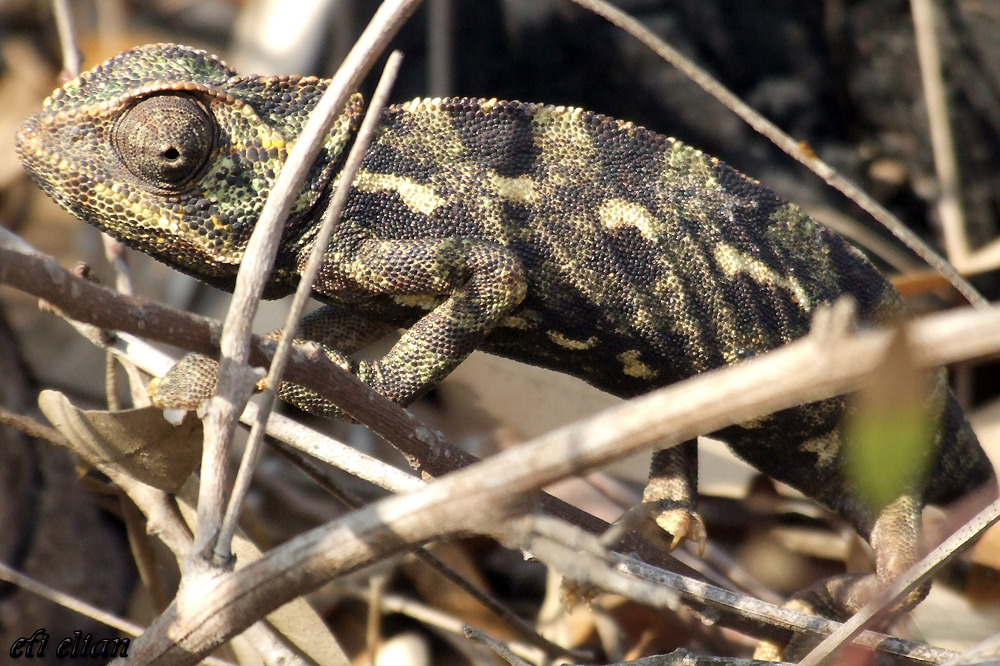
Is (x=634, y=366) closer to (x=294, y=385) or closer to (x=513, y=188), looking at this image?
(x=513, y=188)

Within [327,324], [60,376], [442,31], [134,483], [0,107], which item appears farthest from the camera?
[0,107]

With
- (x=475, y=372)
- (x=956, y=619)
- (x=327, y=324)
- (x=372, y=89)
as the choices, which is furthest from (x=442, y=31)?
(x=956, y=619)

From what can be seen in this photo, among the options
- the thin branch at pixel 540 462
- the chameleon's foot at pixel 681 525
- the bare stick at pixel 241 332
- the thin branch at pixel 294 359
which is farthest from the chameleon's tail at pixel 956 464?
the bare stick at pixel 241 332

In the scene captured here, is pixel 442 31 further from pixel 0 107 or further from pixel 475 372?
pixel 0 107

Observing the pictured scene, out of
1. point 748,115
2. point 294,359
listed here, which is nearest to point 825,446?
point 748,115

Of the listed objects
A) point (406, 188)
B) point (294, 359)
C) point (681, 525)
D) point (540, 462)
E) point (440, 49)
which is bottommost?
point (540, 462)

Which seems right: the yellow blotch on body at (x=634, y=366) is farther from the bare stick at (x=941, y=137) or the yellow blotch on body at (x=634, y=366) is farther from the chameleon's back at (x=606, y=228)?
the bare stick at (x=941, y=137)
